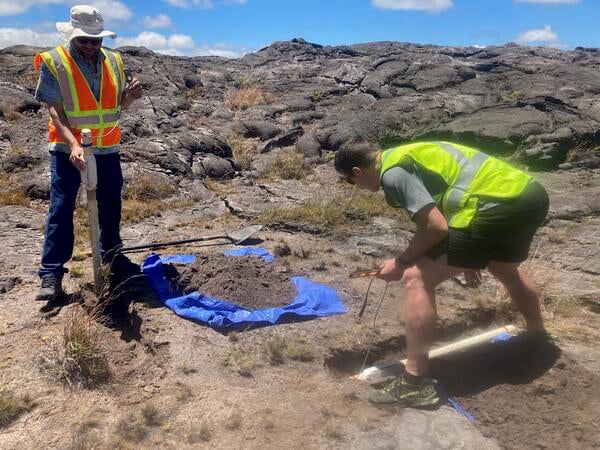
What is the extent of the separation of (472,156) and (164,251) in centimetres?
347

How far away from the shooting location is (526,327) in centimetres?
387

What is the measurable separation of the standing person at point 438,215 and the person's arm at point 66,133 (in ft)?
5.97

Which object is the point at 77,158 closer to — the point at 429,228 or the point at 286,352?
the point at 286,352

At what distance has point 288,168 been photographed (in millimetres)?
10070

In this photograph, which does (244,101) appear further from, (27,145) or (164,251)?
(164,251)

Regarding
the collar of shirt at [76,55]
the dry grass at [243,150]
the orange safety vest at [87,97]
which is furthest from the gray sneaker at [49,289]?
the dry grass at [243,150]

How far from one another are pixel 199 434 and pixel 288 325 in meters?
1.33

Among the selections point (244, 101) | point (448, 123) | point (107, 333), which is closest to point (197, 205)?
point (107, 333)

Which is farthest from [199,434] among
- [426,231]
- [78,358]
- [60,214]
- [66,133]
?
[66,133]

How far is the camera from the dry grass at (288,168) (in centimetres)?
992

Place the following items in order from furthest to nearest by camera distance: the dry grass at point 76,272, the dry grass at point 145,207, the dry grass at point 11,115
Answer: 1. the dry grass at point 11,115
2. the dry grass at point 145,207
3. the dry grass at point 76,272

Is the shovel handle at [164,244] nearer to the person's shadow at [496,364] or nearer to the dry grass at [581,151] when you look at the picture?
the person's shadow at [496,364]

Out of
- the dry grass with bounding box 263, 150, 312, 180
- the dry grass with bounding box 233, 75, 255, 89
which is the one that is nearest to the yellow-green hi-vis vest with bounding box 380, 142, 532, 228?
the dry grass with bounding box 263, 150, 312, 180

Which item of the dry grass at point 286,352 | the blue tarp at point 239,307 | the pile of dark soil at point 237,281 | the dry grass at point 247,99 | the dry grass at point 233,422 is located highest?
the dry grass at point 247,99
